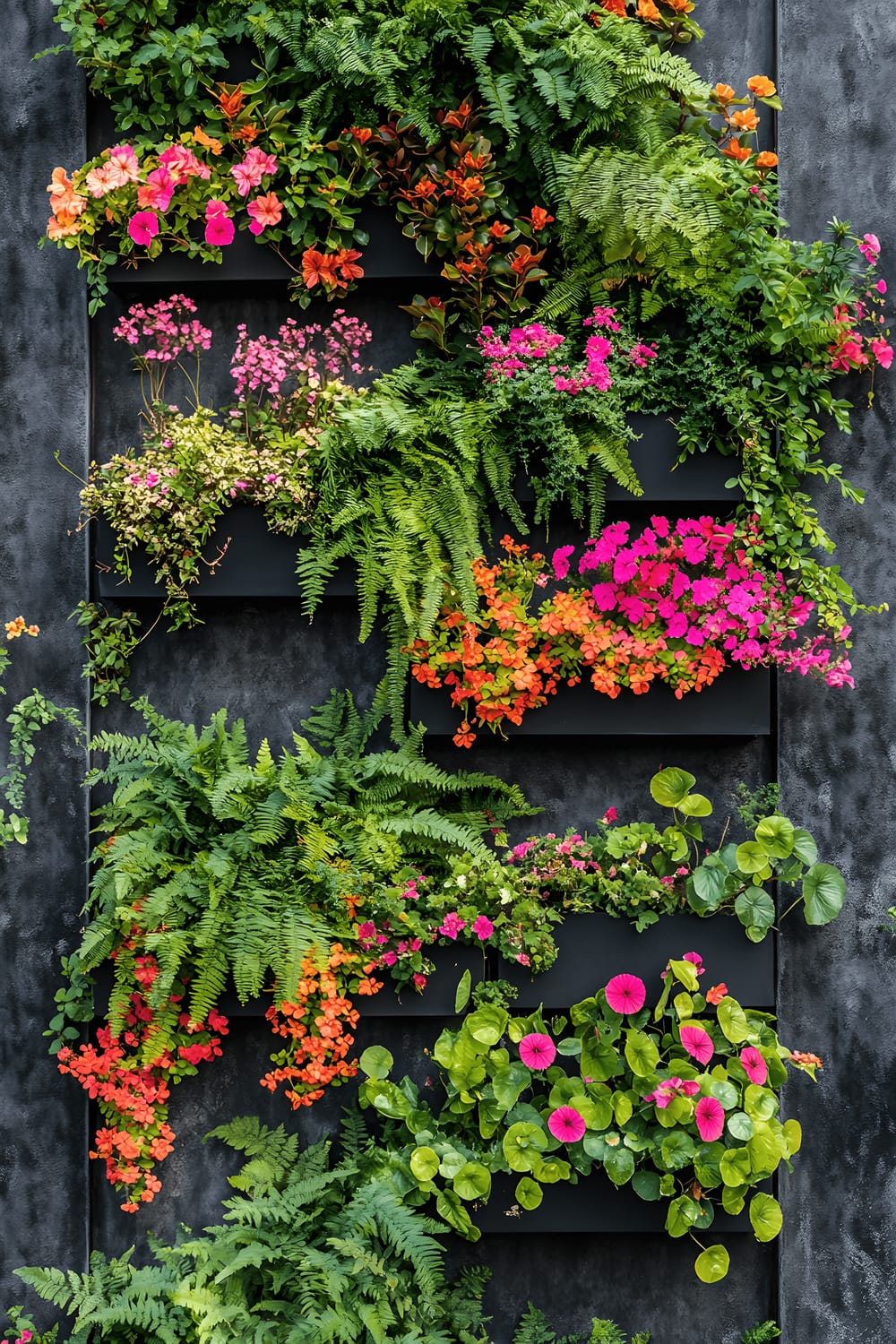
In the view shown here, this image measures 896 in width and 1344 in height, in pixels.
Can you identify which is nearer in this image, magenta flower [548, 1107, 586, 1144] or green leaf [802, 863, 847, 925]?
magenta flower [548, 1107, 586, 1144]

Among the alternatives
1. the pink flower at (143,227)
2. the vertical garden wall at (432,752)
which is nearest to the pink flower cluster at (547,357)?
the vertical garden wall at (432,752)

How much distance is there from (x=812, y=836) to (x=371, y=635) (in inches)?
65.0

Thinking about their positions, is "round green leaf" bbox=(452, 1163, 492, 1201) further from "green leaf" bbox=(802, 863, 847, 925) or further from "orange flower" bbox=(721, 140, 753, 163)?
"orange flower" bbox=(721, 140, 753, 163)

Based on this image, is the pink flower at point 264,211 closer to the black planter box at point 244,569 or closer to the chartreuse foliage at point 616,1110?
the black planter box at point 244,569

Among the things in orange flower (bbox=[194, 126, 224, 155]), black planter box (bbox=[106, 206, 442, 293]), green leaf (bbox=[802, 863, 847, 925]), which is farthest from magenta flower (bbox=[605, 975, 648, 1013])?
orange flower (bbox=[194, 126, 224, 155])

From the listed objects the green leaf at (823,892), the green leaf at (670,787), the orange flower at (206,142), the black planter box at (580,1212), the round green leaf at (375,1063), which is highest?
the orange flower at (206,142)

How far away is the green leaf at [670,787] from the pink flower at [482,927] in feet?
2.17

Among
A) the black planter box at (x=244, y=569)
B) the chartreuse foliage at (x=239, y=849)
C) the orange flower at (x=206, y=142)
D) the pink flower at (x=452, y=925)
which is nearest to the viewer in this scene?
the chartreuse foliage at (x=239, y=849)

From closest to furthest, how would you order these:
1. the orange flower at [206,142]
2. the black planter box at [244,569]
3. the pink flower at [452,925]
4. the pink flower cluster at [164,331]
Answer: the pink flower at [452,925] → the orange flower at [206,142] → the black planter box at [244,569] → the pink flower cluster at [164,331]

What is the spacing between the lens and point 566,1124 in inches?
112

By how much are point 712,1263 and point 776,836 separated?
1309mm

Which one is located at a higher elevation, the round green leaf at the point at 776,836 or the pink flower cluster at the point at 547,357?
the pink flower cluster at the point at 547,357

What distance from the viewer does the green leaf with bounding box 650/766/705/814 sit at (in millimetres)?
3039

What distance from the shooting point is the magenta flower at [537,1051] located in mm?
2871
